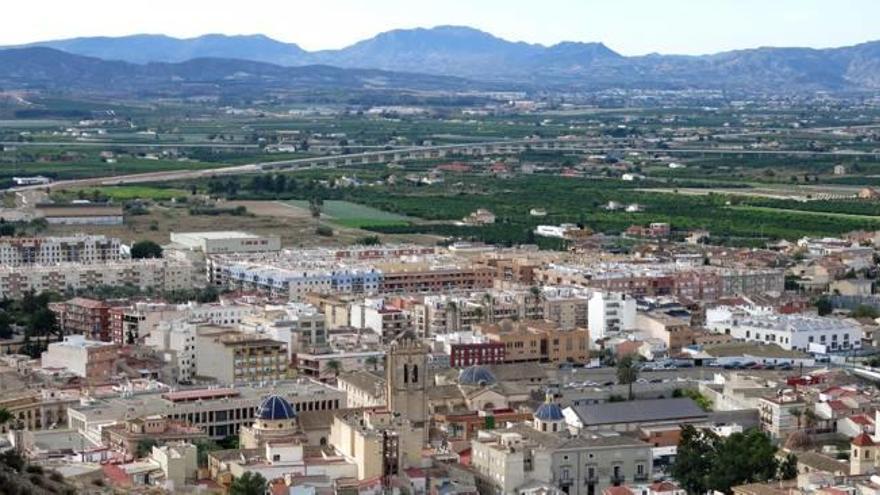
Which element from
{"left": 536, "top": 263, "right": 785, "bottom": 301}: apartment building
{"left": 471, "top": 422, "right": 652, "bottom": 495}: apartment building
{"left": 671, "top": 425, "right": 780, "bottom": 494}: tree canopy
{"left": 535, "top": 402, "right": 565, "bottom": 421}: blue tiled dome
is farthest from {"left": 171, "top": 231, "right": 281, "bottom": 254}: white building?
{"left": 671, "top": 425, "right": 780, "bottom": 494}: tree canopy

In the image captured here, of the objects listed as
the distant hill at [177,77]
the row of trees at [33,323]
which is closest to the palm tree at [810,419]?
the row of trees at [33,323]

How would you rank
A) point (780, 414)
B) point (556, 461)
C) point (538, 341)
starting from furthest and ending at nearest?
point (538, 341) → point (780, 414) → point (556, 461)

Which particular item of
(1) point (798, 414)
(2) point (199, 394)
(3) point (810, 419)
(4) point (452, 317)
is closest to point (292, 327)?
(4) point (452, 317)

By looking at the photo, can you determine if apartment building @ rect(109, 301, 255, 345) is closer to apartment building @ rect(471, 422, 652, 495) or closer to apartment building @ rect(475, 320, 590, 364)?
apartment building @ rect(475, 320, 590, 364)

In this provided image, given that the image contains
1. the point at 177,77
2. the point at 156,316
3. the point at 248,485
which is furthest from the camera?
the point at 177,77

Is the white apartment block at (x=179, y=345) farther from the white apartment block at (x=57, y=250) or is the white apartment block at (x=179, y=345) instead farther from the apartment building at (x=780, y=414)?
the white apartment block at (x=57, y=250)

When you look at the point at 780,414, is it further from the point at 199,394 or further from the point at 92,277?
the point at 92,277

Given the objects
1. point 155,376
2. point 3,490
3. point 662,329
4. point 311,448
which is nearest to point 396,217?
point 662,329
